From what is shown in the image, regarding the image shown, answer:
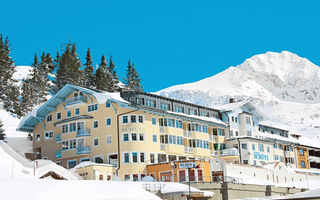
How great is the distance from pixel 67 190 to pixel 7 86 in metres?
69.5

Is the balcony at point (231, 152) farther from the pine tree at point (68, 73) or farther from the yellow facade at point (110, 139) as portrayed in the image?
the pine tree at point (68, 73)

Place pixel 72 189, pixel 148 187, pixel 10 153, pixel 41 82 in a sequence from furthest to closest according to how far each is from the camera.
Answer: pixel 41 82, pixel 10 153, pixel 148 187, pixel 72 189

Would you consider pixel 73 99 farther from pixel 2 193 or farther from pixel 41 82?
pixel 2 193

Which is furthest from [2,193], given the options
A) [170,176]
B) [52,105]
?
[52,105]

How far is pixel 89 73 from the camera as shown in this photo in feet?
364

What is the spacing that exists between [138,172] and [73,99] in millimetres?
15008

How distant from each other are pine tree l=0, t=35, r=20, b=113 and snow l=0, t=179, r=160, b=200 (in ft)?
206

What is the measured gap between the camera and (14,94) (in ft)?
299

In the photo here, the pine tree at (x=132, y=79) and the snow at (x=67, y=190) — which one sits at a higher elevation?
the pine tree at (x=132, y=79)

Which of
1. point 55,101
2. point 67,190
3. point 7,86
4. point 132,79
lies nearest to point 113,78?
point 132,79

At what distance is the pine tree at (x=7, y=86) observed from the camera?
91562 mm

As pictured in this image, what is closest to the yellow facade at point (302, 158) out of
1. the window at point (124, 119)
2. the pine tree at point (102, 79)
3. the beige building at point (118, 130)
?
the beige building at point (118, 130)

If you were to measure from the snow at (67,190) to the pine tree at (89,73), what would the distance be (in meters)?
75.9

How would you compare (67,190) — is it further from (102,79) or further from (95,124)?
(102,79)
